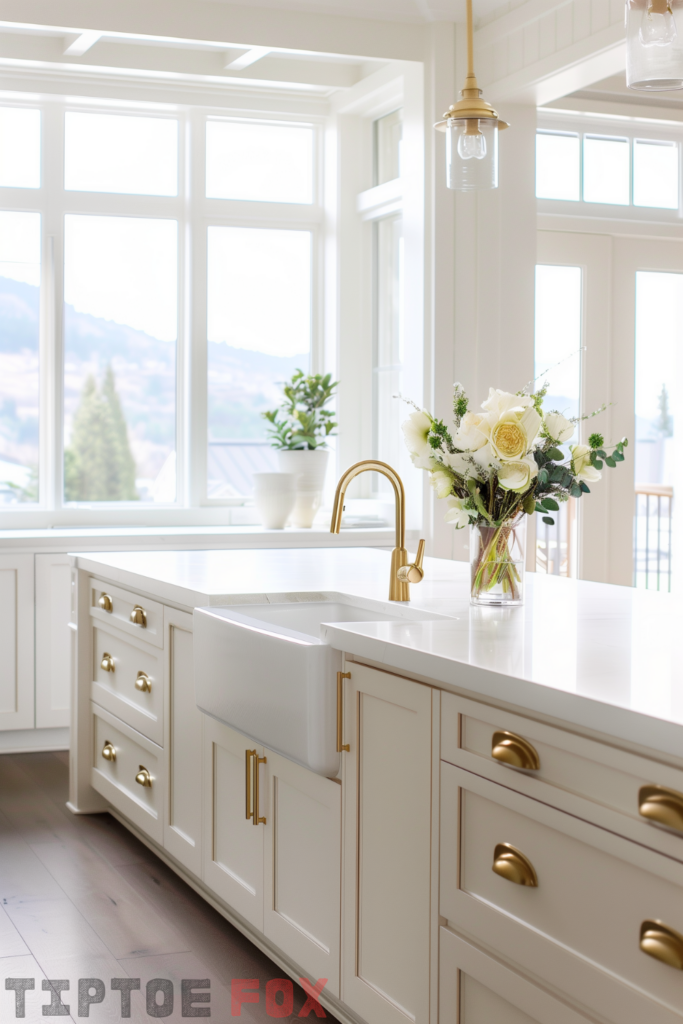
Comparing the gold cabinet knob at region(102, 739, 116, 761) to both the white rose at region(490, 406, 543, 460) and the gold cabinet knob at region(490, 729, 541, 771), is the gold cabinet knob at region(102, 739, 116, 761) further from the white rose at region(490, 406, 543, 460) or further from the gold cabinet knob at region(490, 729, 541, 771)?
the gold cabinet knob at region(490, 729, 541, 771)

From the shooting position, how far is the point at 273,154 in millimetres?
5172

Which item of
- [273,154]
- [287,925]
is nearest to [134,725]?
[287,925]

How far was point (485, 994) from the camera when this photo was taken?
4.82ft

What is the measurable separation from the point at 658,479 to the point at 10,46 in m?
3.48

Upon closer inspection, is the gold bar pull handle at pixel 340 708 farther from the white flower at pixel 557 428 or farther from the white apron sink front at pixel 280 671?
the white flower at pixel 557 428

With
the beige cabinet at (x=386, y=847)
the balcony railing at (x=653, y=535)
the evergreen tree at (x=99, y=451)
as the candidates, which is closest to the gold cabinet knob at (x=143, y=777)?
the beige cabinet at (x=386, y=847)

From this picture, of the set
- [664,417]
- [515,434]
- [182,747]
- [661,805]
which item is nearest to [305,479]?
[664,417]

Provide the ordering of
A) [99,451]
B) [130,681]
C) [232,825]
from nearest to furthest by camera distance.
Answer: [232,825]
[130,681]
[99,451]

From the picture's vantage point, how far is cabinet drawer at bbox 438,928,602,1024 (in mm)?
1330

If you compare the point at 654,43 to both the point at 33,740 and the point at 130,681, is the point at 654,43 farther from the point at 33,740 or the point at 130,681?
the point at 33,740

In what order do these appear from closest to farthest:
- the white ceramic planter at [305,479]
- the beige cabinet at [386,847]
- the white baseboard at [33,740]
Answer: the beige cabinet at [386,847]
the white baseboard at [33,740]
the white ceramic planter at [305,479]

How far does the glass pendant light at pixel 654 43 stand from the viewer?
129cm

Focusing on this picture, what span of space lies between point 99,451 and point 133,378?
38cm

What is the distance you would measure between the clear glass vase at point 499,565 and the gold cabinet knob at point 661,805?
0.96 m
